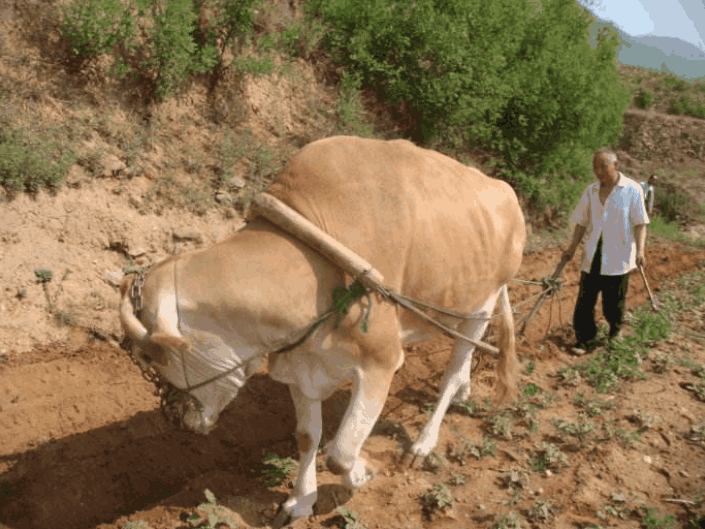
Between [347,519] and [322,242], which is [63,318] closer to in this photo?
[347,519]

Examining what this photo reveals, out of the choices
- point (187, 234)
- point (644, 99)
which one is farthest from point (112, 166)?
point (644, 99)

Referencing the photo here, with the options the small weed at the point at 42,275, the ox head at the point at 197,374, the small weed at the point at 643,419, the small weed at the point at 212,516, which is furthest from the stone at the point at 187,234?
the small weed at the point at 643,419

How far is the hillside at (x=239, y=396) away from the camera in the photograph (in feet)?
13.3

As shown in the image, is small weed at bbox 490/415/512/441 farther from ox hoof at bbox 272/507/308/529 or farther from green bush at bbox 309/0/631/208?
green bush at bbox 309/0/631/208

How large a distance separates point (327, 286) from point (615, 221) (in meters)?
3.39

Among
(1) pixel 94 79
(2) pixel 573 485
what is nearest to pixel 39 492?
(2) pixel 573 485

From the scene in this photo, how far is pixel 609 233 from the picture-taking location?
221 inches

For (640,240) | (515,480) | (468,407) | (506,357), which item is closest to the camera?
(515,480)

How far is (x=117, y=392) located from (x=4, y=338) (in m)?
1.07

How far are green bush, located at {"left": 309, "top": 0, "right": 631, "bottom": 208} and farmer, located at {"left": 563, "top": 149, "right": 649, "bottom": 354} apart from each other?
12.9 feet

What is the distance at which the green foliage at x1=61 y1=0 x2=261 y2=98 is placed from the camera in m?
6.74

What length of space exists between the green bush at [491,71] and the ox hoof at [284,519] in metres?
6.78

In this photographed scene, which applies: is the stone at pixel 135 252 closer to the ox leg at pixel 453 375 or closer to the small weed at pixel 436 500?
the ox leg at pixel 453 375

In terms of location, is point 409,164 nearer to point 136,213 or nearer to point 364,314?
point 364,314
